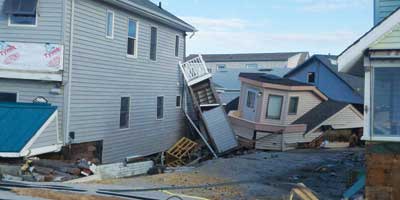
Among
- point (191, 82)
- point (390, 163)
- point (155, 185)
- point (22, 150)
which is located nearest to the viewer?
point (390, 163)

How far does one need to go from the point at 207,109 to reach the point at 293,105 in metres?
5.58

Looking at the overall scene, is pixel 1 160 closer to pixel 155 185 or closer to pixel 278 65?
pixel 155 185

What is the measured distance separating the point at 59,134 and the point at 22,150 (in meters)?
2.26

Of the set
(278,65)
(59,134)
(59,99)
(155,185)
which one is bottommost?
(155,185)

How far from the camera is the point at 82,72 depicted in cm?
1582

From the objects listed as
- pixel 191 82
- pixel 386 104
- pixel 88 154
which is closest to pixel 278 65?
pixel 191 82

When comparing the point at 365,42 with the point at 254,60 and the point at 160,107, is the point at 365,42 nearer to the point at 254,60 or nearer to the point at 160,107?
the point at 160,107

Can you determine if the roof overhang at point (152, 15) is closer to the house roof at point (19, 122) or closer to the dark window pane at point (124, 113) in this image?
the dark window pane at point (124, 113)

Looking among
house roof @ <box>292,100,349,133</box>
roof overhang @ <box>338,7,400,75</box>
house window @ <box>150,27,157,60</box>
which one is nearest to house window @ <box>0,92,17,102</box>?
house window @ <box>150,27,157,60</box>

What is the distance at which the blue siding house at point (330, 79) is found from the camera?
118 ft

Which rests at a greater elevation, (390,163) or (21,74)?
(21,74)

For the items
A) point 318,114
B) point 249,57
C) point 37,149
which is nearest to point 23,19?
point 37,149

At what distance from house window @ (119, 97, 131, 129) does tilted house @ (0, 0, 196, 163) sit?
0.13ft

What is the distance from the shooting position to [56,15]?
14.9 m
